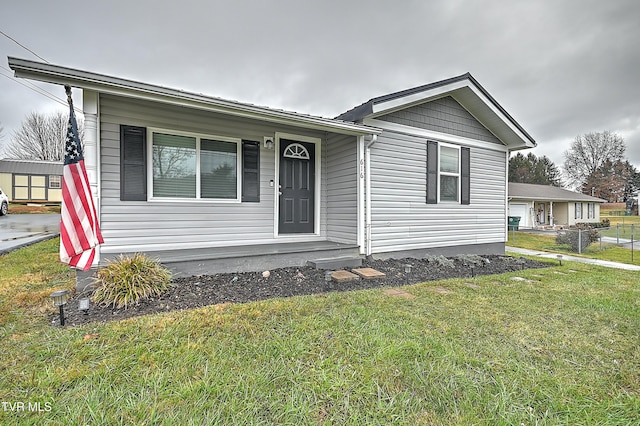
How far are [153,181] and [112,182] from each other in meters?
0.52

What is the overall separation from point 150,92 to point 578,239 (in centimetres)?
1256

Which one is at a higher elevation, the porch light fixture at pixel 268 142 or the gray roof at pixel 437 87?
the gray roof at pixel 437 87

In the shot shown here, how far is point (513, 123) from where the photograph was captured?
6859mm

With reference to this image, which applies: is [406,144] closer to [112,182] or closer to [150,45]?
[112,182]

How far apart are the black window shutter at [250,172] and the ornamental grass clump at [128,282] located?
212cm

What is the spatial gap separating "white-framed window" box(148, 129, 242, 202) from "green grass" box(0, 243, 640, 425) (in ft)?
7.82

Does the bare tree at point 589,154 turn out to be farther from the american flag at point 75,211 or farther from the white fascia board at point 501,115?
the american flag at point 75,211

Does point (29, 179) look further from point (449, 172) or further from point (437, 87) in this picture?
point (449, 172)

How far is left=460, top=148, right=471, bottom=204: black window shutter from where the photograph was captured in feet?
22.3

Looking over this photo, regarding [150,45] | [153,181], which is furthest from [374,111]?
[150,45]

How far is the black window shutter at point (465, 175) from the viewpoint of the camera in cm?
681

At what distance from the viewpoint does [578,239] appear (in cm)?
984

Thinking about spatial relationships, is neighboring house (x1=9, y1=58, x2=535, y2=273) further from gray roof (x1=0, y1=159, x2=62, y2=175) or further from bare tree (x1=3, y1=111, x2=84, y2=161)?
bare tree (x1=3, y1=111, x2=84, y2=161)

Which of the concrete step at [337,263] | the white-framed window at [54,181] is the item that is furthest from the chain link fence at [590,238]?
the white-framed window at [54,181]
